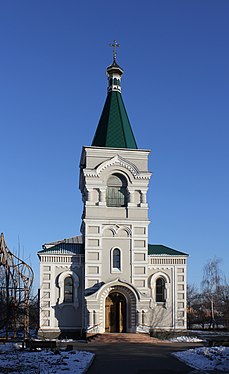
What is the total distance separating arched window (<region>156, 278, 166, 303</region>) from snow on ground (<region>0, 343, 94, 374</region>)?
44.5ft

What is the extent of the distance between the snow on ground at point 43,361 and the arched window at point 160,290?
534 inches

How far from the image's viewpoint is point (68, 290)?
33.3 m

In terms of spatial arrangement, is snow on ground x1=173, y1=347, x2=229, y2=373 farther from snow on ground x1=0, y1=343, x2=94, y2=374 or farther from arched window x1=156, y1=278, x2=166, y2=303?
arched window x1=156, y1=278, x2=166, y2=303

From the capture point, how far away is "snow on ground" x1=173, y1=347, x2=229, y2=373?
57.1ft

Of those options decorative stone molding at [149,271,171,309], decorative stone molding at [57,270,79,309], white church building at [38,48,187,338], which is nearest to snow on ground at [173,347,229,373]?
white church building at [38,48,187,338]

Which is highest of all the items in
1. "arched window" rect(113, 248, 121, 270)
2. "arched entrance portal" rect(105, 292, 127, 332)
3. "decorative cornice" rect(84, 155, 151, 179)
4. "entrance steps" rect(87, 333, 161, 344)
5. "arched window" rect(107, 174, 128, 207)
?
"decorative cornice" rect(84, 155, 151, 179)

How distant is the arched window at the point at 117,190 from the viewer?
3428 centimetres

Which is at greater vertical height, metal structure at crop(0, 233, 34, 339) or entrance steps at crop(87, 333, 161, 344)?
metal structure at crop(0, 233, 34, 339)

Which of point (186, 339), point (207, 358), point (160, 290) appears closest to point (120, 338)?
point (186, 339)

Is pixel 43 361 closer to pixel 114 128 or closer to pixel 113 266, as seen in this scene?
pixel 113 266

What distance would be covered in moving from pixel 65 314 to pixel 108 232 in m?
5.73

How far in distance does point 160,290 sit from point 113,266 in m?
3.62

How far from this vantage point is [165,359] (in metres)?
20.0

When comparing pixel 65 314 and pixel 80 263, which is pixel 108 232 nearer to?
pixel 80 263
